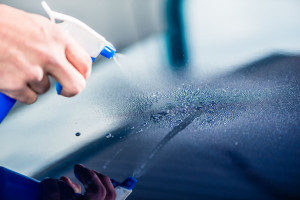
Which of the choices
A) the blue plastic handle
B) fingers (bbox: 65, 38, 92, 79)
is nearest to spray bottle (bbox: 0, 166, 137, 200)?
the blue plastic handle

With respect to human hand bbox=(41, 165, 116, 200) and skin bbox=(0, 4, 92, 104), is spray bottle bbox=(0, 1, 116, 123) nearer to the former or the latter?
skin bbox=(0, 4, 92, 104)

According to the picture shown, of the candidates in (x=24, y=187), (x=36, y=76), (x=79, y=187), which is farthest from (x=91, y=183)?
(x=36, y=76)

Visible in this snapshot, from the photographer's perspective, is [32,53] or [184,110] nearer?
[32,53]

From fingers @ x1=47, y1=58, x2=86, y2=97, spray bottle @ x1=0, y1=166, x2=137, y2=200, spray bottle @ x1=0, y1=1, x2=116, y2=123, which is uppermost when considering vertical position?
spray bottle @ x1=0, y1=1, x2=116, y2=123

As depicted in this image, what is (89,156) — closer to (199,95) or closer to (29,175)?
(29,175)

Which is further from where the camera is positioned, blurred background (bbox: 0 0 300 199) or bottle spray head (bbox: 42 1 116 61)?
bottle spray head (bbox: 42 1 116 61)

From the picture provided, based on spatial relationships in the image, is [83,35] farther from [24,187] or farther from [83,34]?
[24,187]

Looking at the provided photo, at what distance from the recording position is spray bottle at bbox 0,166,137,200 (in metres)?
0.53

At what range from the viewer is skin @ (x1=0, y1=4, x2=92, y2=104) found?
575 mm

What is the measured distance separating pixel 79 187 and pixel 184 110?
292 mm

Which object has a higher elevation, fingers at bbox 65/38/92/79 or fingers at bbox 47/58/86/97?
fingers at bbox 65/38/92/79

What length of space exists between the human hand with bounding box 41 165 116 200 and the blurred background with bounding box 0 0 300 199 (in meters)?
0.02

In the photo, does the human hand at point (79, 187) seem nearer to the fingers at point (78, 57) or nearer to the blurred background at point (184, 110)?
the blurred background at point (184, 110)

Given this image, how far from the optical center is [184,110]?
70cm
